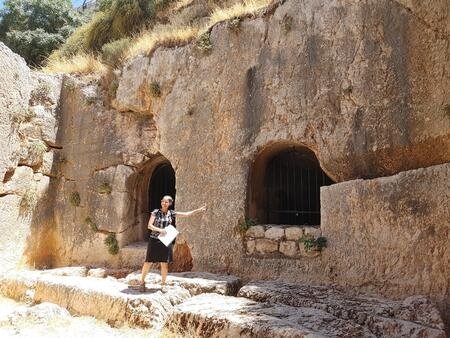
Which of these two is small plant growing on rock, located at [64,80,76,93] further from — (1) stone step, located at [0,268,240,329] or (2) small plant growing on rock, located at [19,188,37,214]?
(1) stone step, located at [0,268,240,329]

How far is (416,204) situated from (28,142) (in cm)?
751

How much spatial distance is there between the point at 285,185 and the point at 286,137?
1877 mm

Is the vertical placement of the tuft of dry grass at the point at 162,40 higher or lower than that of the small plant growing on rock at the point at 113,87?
higher

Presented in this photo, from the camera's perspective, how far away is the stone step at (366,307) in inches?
155

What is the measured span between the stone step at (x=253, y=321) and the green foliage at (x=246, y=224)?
1792 millimetres

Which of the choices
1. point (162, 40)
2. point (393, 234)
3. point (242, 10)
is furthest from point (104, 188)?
point (393, 234)


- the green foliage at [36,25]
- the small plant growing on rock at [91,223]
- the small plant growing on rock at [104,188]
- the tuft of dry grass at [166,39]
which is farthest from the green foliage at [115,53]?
the green foliage at [36,25]

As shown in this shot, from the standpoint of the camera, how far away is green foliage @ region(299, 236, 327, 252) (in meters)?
5.86

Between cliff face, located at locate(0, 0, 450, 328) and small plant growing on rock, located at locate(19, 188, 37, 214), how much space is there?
495 millimetres

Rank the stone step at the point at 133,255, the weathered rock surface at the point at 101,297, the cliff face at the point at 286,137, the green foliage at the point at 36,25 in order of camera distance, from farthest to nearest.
Result: the green foliage at the point at 36,25 → the stone step at the point at 133,255 → the cliff face at the point at 286,137 → the weathered rock surface at the point at 101,297

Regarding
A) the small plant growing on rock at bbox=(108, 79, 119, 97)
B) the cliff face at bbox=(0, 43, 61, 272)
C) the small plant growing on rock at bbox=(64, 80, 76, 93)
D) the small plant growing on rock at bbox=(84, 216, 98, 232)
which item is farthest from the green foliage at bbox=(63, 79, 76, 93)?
the small plant growing on rock at bbox=(84, 216, 98, 232)

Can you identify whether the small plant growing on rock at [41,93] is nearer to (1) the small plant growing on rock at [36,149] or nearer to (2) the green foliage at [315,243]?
(1) the small plant growing on rock at [36,149]

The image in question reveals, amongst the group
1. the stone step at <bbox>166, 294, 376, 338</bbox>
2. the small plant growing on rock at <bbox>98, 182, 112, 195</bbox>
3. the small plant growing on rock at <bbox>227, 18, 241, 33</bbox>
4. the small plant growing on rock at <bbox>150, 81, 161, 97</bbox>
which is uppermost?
the small plant growing on rock at <bbox>227, 18, 241, 33</bbox>

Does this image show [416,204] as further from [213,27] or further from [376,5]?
[213,27]
